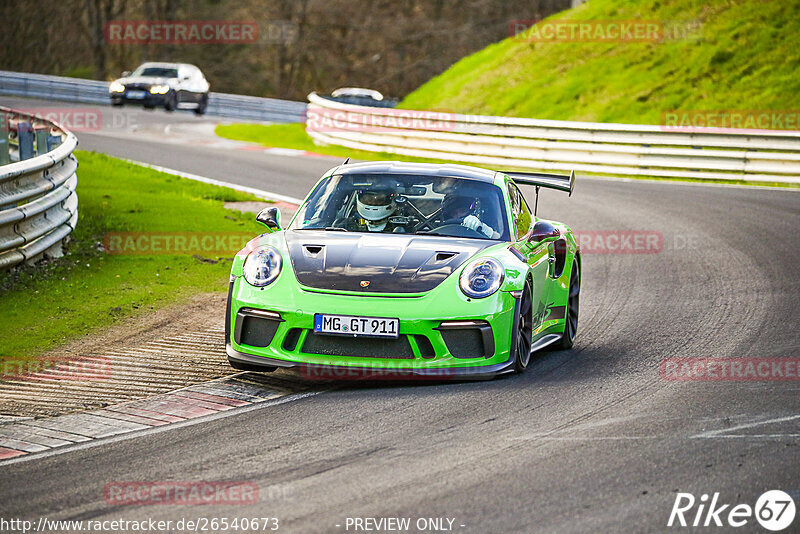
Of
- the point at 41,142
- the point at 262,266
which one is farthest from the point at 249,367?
the point at 41,142

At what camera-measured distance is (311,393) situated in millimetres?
7184

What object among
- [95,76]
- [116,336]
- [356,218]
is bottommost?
[95,76]

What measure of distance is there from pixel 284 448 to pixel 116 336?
348cm

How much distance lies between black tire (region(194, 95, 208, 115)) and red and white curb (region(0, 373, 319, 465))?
32.7m

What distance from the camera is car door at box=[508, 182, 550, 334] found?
8.12m

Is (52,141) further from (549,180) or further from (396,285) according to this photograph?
(396,285)

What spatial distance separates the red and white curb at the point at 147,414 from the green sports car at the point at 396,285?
0.56 feet

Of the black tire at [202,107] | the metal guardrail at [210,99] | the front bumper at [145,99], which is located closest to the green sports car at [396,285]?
the front bumper at [145,99]

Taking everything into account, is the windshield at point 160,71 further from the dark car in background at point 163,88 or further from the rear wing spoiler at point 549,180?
the rear wing spoiler at point 549,180

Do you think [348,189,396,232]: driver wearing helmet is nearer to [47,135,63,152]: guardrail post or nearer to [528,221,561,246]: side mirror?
[528,221,561,246]: side mirror

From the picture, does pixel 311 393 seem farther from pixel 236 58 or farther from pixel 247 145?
pixel 236 58

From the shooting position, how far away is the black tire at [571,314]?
888 centimetres

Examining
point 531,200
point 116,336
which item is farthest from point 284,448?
point 531,200

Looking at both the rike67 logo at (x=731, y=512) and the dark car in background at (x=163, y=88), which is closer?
the rike67 logo at (x=731, y=512)
